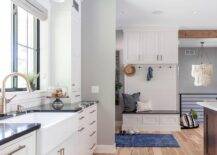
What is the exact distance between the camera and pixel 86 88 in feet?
17.3

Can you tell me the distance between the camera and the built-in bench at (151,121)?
24.6 ft

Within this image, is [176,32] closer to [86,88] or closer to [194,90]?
[86,88]

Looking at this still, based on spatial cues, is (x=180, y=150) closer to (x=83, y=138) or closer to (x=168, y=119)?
(x=168, y=119)

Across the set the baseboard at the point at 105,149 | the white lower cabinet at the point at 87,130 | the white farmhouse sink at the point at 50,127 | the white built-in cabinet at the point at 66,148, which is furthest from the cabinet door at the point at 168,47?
the white built-in cabinet at the point at 66,148

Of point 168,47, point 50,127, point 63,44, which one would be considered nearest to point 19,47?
point 63,44

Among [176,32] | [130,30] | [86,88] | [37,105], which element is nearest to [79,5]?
[86,88]

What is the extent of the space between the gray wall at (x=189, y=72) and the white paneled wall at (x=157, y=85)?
3837 millimetres

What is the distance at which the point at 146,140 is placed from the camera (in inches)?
251

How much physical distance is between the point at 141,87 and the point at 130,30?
5.04 feet

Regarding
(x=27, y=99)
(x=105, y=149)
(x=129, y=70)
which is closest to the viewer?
(x=27, y=99)

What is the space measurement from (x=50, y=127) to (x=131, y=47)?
583 cm

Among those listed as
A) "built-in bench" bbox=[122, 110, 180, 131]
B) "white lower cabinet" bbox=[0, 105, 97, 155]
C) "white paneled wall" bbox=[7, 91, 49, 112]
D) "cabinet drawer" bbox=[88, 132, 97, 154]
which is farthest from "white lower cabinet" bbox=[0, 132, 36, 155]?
"built-in bench" bbox=[122, 110, 180, 131]

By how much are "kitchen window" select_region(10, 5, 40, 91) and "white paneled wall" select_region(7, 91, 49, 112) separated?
130 mm

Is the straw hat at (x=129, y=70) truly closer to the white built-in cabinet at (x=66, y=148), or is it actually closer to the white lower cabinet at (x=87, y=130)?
the white lower cabinet at (x=87, y=130)
